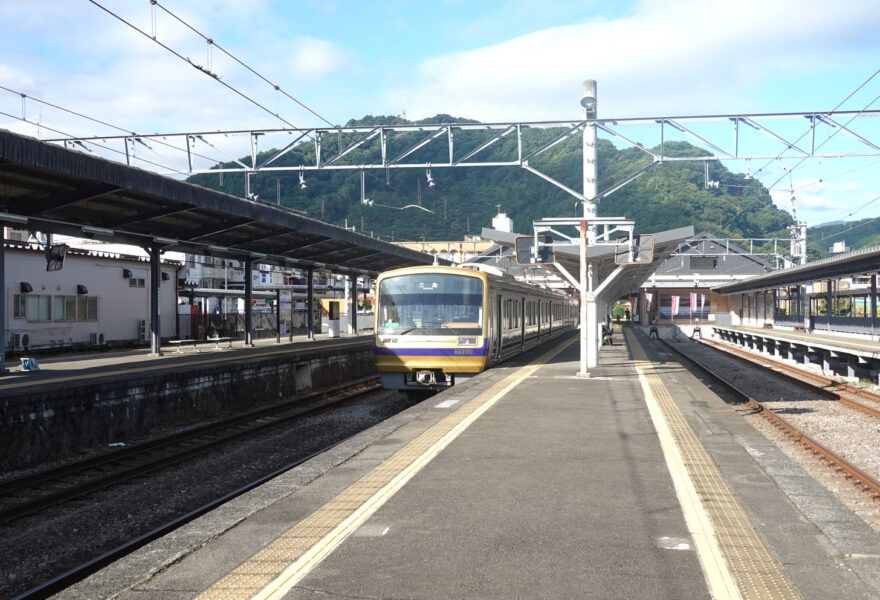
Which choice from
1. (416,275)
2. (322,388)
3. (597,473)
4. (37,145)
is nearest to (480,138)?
(322,388)

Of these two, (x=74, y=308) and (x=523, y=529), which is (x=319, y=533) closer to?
(x=523, y=529)

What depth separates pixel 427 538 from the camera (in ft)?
15.9

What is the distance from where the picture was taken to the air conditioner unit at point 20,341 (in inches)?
853

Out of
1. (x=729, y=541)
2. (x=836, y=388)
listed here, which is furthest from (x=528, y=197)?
(x=729, y=541)

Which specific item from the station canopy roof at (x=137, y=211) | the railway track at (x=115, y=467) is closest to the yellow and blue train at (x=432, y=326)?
the railway track at (x=115, y=467)

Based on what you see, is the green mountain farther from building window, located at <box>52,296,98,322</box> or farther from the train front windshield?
the train front windshield

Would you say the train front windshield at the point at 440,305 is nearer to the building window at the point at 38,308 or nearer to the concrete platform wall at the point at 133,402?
the concrete platform wall at the point at 133,402

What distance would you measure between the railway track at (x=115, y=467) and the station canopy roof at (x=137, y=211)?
425cm

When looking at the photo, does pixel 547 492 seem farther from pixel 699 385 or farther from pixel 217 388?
pixel 217 388

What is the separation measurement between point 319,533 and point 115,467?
591cm

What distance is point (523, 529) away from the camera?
5051mm

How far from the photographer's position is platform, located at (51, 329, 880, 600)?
4117mm

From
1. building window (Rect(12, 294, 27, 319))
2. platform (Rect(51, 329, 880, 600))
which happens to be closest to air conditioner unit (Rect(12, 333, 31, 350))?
building window (Rect(12, 294, 27, 319))

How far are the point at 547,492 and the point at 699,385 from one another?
8.37m
